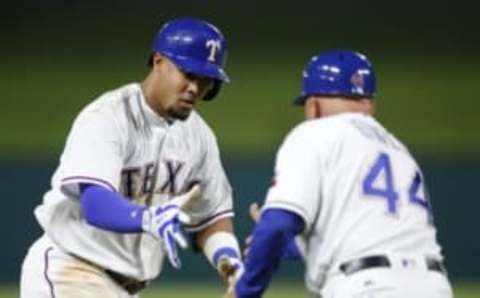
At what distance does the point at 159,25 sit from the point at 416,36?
179cm

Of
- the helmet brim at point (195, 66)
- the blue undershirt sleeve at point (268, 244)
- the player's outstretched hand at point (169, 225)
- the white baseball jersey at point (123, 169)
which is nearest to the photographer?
the blue undershirt sleeve at point (268, 244)

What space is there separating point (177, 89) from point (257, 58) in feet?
14.5

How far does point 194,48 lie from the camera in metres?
4.18

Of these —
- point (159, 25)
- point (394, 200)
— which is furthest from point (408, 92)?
point (394, 200)

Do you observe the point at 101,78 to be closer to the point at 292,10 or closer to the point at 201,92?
the point at 292,10

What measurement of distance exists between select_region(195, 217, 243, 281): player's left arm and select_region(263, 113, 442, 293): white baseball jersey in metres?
0.77

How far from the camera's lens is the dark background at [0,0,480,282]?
27.7ft

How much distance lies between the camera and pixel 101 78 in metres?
8.50

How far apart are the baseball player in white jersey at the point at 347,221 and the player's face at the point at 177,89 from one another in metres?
0.74

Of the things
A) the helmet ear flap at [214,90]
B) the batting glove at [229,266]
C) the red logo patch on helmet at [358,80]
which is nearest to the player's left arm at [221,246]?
the batting glove at [229,266]

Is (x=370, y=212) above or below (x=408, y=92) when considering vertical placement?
above

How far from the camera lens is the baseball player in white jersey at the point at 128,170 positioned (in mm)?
3975

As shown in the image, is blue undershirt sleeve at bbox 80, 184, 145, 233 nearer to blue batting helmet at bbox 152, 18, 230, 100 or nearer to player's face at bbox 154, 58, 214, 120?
player's face at bbox 154, 58, 214, 120

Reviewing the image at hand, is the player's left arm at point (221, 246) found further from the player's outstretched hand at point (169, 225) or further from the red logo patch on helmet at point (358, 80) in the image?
the red logo patch on helmet at point (358, 80)
